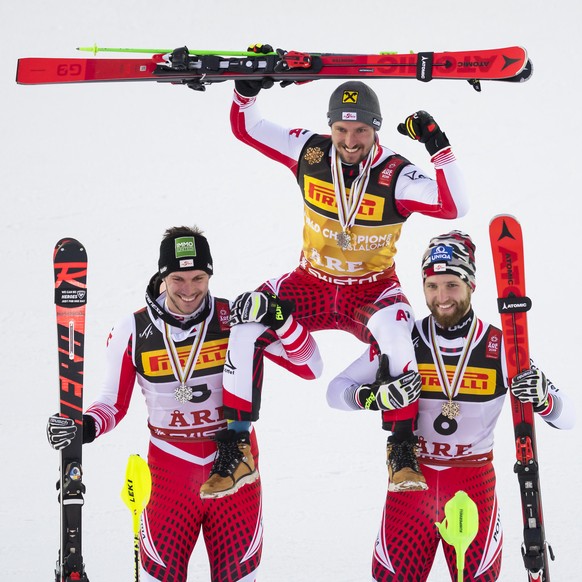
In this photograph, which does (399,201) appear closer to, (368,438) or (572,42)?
(368,438)

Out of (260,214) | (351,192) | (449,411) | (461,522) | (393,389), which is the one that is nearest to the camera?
(461,522)

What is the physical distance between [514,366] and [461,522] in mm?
714

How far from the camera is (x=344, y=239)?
Answer: 5.71 metres

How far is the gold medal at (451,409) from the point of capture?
5.30m

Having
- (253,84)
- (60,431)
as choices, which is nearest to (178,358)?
(60,431)

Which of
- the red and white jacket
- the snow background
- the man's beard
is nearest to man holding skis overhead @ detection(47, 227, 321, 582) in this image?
the red and white jacket

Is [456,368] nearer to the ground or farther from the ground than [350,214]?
nearer to the ground

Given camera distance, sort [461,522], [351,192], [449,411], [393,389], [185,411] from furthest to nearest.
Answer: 1. [351,192]
2. [185,411]
3. [449,411]
4. [393,389]
5. [461,522]

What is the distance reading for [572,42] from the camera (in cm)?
1129

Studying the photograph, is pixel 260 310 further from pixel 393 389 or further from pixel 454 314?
pixel 454 314

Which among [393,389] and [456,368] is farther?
[456,368]

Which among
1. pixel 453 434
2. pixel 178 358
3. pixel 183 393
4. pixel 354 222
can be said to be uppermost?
pixel 354 222

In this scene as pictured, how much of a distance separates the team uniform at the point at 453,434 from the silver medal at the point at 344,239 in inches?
24.6

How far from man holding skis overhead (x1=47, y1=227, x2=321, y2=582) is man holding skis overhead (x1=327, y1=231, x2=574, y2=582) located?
531 mm
